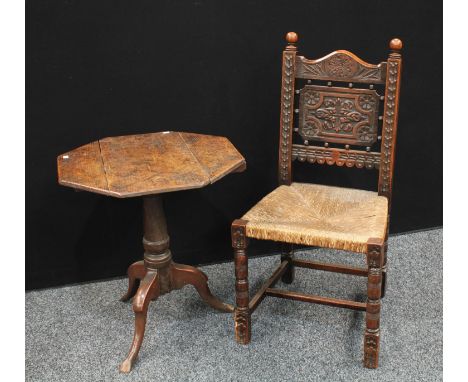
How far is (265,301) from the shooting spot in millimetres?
3219

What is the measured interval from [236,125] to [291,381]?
4.31 ft

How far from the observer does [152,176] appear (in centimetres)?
253

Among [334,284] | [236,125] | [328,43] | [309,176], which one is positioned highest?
[328,43]

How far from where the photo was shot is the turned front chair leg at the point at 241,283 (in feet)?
8.79

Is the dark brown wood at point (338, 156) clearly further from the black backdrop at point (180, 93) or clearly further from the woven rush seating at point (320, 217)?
the black backdrop at point (180, 93)

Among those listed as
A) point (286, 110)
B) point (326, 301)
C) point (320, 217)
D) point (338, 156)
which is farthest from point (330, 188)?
point (326, 301)

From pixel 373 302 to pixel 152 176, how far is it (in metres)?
0.98

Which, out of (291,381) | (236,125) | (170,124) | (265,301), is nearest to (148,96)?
(170,124)

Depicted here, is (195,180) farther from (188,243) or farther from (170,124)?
(188,243)

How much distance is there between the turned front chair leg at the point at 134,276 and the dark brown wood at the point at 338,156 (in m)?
0.85

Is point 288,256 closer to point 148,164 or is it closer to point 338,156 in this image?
point 338,156

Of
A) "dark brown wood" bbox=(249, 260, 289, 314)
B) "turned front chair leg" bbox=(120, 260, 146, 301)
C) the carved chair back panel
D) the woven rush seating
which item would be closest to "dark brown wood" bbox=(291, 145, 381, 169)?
the carved chair back panel

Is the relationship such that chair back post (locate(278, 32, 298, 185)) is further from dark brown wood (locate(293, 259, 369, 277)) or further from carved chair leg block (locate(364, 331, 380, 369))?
carved chair leg block (locate(364, 331, 380, 369))

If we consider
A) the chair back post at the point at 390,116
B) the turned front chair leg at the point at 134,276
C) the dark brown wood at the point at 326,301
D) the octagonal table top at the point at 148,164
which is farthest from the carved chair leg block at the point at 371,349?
the turned front chair leg at the point at 134,276
